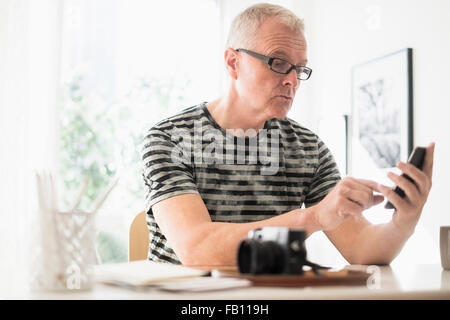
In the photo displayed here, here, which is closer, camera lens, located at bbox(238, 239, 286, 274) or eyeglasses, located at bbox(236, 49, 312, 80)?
camera lens, located at bbox(238, 239, 286, 274)

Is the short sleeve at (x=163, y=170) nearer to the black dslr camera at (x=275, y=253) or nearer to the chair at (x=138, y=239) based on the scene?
the chair at (x=138, y=239)

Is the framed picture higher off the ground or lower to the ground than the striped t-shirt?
higher

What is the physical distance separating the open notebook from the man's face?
79 cm

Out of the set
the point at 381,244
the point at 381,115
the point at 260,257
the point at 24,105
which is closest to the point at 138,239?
the point at 381,244

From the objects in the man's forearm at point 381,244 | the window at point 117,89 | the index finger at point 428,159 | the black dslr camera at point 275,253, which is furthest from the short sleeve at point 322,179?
the window at point 117,89

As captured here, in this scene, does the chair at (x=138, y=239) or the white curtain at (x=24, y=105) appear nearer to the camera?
the chair at (x=138, y=239)

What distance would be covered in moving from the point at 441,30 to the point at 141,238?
1.79 meters

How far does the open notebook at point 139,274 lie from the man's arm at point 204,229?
0.32 m

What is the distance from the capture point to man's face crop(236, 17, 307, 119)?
5.28 feet

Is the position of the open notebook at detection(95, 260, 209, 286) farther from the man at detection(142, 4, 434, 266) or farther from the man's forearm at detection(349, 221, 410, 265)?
the man's forearm at detection(349, 221, 410, 265)

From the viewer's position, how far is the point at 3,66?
288cm

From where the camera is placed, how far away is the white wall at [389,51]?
2.61m

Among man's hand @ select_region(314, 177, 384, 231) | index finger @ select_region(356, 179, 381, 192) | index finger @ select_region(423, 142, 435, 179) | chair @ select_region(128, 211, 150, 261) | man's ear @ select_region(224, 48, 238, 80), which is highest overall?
man's ear @ select_region(224, 48, 238, 80)

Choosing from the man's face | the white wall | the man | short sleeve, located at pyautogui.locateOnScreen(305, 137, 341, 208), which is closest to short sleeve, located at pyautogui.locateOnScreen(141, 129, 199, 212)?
the man
